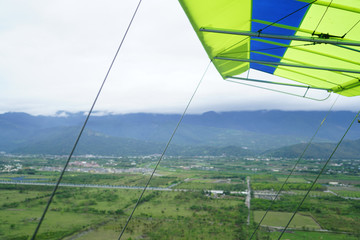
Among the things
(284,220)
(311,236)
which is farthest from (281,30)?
(284,220)

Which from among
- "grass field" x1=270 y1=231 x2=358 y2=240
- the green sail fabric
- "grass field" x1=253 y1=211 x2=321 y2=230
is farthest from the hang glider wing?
"grass field" x1=253 y1=211 x2=321 y2=230

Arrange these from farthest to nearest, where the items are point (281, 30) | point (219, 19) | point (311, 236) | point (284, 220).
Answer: point (284, 220), point (311, 236), point (281, 30), point (219, 19)

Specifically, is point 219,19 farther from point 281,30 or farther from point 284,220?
point 284,220

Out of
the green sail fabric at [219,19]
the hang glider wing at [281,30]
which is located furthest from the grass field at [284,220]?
the green sail fabric at [219,19]

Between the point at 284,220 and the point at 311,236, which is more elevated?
the point at 284,220

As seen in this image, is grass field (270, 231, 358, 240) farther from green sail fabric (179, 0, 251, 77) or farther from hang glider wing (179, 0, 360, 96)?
green sail fabric (179, 0, 251, 77)

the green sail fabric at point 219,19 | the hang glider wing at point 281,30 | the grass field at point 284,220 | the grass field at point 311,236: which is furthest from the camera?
the grass field at point 284,220

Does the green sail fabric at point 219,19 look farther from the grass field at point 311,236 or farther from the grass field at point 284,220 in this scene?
the grass field at point 284,220

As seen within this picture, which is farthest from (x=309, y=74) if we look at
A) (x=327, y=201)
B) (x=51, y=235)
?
(x=327, y=201)
